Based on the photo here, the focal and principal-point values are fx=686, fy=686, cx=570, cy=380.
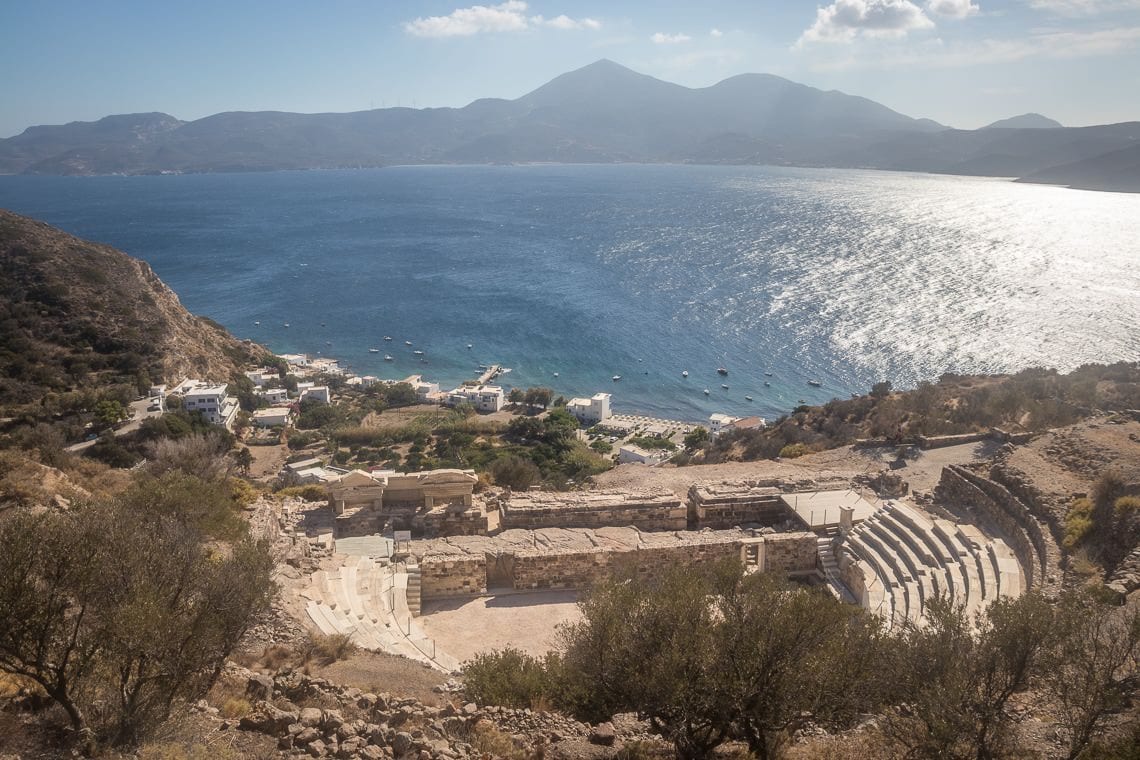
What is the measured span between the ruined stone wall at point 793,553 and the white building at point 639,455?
2105 centimetres

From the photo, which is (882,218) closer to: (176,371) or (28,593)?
(176,371)

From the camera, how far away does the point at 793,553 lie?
1825 cm

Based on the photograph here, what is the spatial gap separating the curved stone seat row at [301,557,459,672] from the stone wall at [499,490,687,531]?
12.8 ft

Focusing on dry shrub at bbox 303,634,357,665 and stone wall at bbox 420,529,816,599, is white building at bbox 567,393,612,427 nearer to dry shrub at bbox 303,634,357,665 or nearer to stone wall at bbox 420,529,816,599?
stone wall at bbox 420,529,816,599

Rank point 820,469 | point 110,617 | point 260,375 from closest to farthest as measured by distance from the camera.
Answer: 1. point 110,617
2. point 820,469
3. point 260,375

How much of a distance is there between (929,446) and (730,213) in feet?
399

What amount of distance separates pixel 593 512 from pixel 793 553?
5.51 metres

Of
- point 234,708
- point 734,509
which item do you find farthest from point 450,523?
point 234,708

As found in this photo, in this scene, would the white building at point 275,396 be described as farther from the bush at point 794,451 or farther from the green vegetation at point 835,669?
the green vegetation at point 835,669

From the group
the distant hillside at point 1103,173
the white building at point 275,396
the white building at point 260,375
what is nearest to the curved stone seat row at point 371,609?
the white building at point 275,396

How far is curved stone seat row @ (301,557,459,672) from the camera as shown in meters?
13.6

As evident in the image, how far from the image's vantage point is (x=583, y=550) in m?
17.4

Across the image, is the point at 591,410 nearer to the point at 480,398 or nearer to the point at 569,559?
the point at 480,398

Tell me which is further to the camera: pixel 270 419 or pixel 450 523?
pixel 270 419
